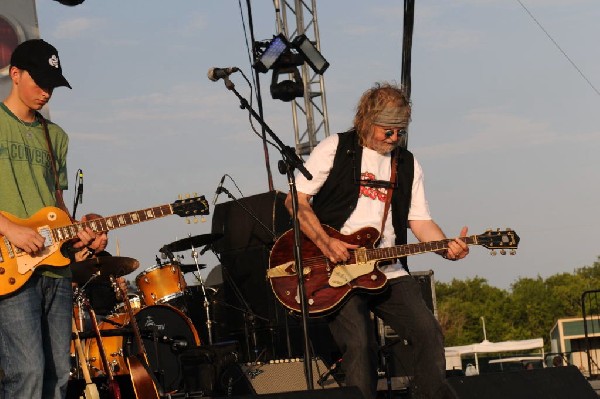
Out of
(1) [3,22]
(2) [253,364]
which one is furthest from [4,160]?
(1) [3,22]

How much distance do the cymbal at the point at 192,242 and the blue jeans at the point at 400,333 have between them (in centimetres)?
368

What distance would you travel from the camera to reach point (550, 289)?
73.8 m

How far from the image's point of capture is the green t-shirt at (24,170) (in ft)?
15.9

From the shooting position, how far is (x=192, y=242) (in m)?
9.48

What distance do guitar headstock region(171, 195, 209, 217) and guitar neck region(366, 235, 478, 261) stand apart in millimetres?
1043

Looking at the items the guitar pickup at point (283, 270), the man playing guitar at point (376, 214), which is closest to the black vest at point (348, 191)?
the man playing guitar at point (376, 214)

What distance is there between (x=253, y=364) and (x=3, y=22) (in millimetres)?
4132

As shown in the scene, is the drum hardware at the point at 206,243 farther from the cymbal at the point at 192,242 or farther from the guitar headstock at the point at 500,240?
the guitar headstock at the point at 500,240

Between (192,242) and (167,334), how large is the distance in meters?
0.93

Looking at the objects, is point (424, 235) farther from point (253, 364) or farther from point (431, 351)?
point (253, 364)

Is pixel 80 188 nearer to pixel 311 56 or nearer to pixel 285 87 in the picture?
pixel 311 56

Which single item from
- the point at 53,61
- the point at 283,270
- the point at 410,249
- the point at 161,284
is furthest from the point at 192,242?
the point at 53,61

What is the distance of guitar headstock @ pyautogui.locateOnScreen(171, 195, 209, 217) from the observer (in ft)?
18.4

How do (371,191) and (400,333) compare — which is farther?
(371,191)
